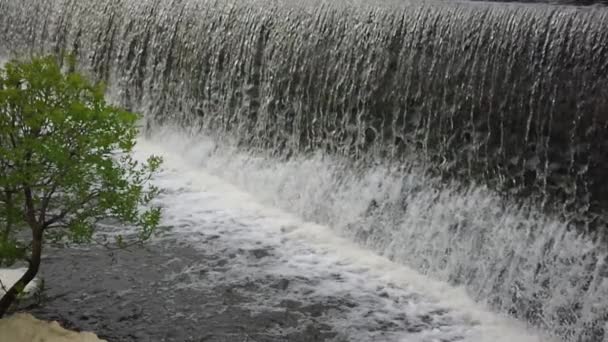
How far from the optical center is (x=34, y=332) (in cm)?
472

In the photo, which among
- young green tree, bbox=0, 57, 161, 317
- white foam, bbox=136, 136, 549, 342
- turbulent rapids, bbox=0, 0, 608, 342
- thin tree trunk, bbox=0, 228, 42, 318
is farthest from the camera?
turbulent rapids, bbox=0, 0, 608, 342

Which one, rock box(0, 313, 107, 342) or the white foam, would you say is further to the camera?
the white foam

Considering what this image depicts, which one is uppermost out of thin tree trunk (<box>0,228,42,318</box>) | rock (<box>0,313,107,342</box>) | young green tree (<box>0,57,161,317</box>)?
young green tree (<box>0,57,161,317</box>)

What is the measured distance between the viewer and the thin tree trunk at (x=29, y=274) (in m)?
4.54

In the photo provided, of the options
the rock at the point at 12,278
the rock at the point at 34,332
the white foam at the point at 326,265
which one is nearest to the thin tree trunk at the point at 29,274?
the rock at the point at 34,332

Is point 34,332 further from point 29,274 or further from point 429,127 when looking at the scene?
point 429,127

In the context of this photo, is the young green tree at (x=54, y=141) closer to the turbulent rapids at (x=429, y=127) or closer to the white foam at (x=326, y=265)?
the white foam at (x=326, y=265)

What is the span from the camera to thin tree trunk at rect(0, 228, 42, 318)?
4.54 metres

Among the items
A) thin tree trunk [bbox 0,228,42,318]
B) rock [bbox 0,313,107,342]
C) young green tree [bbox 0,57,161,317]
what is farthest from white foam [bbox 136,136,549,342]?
young green tree [bbox 0,57,161,317]

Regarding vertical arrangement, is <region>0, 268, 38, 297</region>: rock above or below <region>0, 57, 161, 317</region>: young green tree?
below

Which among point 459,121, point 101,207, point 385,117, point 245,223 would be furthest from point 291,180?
point 101,207

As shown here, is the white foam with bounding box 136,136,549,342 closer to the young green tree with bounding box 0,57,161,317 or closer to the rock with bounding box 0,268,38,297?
the rock with bounding box 0,268,38,297

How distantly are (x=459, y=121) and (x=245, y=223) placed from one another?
215 cm

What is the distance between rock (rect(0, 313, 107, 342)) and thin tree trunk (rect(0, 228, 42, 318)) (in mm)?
98
